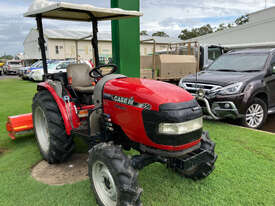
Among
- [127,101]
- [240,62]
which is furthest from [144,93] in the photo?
[240,62]

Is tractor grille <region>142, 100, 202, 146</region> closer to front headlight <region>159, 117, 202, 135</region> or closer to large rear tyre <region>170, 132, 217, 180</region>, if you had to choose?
front headlight <region>159, 117, 202, 135</region>

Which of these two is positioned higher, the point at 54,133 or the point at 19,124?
the point at 54,133

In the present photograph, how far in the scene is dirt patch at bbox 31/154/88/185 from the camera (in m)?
3.02

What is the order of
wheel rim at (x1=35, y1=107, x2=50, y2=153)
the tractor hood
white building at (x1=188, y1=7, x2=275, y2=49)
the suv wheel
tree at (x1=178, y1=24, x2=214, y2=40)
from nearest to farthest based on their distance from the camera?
the tractor hood → wheel rim at (x1=35, y1=107, x2=50, y2=153) → the suv wheel → white building at (x1=188, y1=7, x2=275, y2=49) → tree at (x1=178, y1=24, x2=214, y2=40)

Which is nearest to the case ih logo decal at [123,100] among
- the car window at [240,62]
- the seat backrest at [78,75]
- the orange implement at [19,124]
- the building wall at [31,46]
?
the seat backrest at [78,75]

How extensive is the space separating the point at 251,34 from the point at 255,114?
55.7 ft

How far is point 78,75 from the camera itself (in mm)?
3783

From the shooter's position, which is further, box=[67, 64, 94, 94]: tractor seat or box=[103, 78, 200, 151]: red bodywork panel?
box=[67, 64, 94, 94]: tractor seat

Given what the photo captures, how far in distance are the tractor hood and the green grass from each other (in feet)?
3.68

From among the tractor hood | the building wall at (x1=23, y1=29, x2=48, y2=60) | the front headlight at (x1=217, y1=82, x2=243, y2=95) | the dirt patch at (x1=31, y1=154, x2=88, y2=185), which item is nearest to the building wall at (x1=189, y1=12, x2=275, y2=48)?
the front headlight at (x1=217, y1=82, x2=243, y2=95)

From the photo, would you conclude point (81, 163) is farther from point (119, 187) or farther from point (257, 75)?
point (257, 75)

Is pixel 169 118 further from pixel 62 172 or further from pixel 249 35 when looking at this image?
pixel 249 35

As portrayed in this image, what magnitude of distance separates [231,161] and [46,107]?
2.72m

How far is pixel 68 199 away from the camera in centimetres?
260
